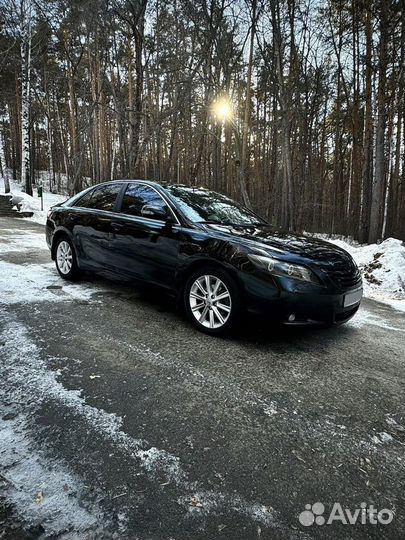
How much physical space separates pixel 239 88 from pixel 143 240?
2037 cm

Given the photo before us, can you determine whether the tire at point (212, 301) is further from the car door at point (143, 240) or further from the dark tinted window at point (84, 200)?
the dark tinted window at point (84, 200)

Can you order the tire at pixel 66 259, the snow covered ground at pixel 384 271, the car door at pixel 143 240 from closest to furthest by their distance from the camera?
the car door at pixel 143 240 → the tire at pixel 66 259 → the snow covered ground at pixel 384 271

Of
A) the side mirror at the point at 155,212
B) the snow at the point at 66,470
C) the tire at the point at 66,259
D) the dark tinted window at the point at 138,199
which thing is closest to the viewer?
the snow at the point at 66,470

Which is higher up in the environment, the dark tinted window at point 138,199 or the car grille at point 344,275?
the dark tinted window at point 138,199

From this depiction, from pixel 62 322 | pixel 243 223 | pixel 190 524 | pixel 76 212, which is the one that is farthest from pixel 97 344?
pixel 76 212

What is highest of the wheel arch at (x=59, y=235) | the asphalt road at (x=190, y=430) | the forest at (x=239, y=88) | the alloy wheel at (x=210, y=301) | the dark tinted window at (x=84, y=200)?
the forest at (x=239, y=88)

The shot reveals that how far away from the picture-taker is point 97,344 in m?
3.18

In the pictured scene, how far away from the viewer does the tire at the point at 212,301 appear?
3357 mm

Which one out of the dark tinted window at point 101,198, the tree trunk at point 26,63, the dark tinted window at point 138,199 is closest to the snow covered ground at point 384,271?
the dark tinted window at point 101,198

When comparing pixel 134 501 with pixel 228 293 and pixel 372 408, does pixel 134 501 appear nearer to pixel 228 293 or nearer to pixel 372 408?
pixel 372 408

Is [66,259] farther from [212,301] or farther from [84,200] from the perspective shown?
[212,301]

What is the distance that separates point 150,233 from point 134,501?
2901 millimetres

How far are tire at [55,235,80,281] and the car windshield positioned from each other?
6.13 feet

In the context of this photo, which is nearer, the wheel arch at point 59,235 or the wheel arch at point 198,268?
the wheel arch at point 198,268
